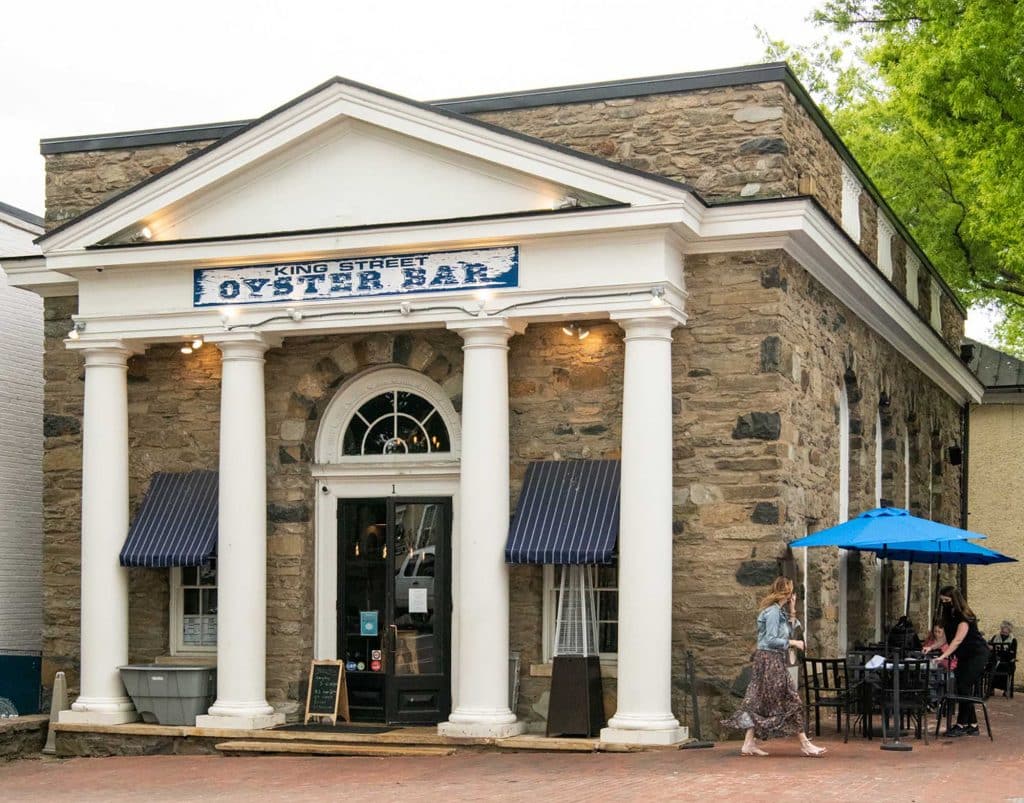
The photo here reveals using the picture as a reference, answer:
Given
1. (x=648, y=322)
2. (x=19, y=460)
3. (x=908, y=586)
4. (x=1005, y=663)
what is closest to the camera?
(x=648, y=322)

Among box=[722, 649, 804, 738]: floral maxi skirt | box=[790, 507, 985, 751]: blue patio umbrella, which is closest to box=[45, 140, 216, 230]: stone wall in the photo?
box=[790, 507, 985, 751]: blue patio umbrella

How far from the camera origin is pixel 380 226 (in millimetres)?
16359

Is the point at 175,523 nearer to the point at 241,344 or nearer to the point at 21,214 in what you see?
the point at 241,344

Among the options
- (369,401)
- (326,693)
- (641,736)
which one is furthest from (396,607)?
(641,736)

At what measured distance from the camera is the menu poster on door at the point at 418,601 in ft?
56.3

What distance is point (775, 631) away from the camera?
46.4ft

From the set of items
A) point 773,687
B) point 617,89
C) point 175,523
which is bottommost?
point 773,687

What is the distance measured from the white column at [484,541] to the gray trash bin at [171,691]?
2.86 m

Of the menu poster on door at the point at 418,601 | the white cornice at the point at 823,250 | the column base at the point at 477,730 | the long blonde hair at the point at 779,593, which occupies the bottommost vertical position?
the column base at the point at 477,730

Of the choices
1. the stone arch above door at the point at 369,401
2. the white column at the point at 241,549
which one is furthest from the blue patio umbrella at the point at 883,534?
the white column at the point at 241,549

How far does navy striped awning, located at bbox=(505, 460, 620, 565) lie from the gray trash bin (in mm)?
3765

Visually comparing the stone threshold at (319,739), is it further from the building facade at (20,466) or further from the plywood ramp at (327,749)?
the building facade at (20,466)

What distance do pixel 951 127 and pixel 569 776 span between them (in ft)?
38.2

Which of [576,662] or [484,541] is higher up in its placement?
[484,541]
